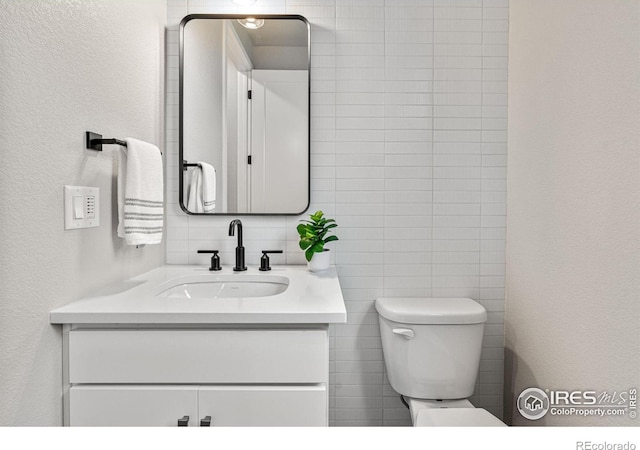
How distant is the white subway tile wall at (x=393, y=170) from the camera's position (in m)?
1.86

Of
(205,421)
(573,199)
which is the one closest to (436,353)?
(573,199)

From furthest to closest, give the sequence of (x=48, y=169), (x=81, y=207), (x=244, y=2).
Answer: (x=244, y=2)
(x=81, y=207)
(x=48, y=169)

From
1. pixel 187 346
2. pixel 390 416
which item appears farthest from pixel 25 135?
pixel 390 416

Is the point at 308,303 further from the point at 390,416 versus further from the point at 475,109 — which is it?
the point at 475,109

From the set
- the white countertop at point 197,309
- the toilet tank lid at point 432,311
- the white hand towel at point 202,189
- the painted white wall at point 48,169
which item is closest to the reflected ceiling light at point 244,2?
the painted white wall at point 48,169

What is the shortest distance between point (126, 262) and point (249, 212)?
53 cm

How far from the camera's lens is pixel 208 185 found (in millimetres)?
1852

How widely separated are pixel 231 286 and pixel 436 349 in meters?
0.78

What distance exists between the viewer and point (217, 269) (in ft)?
5.73

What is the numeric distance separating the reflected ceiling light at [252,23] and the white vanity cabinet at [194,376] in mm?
1291

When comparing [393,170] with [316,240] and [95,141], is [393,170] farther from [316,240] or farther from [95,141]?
[95,141]

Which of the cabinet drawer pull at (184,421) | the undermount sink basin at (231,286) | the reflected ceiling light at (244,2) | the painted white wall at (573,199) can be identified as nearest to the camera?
the cabinet drawer pull at (184,421)

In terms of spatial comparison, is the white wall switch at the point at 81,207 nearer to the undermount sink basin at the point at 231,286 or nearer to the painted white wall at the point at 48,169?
the painted white wall at the point at 48,169

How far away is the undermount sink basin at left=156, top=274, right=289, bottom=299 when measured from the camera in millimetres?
1601
